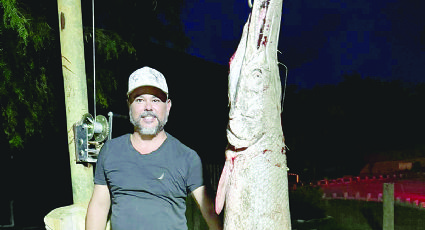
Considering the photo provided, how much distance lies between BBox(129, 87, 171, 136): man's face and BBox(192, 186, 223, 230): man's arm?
1.48 feet

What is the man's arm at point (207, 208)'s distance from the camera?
84.4 inches

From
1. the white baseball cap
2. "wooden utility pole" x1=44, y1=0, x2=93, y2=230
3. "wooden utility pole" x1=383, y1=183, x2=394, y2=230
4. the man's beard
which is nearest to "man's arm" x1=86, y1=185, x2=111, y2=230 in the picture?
the man's beard

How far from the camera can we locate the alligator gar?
1.72 m

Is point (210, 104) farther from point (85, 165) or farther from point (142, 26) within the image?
point (85, 165)

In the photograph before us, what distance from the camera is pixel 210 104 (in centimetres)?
1020

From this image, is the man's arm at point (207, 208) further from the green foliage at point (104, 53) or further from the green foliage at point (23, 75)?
the green foliage at point (104, 53)

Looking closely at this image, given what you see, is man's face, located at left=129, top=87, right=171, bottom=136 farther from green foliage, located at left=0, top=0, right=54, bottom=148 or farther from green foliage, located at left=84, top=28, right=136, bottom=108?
green foliage, located at left=84, top=28, right=136, bottom=108

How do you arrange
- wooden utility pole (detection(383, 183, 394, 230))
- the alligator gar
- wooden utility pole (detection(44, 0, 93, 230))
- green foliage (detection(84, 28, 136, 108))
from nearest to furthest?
the alligator gar, wooden utility pole (detection(44, 0, 93, 230)), green foliage (detection(84, 28, 136, 108)), wooden utility pole (detection(383, 183, 394, 230))

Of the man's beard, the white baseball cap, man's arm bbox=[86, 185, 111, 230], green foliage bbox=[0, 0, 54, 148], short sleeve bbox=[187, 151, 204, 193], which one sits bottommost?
man's arm bbox=[86, 185, 111, 230]

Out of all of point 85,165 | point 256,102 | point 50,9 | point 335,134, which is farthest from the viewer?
point 335,134

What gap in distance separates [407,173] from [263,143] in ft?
53.7

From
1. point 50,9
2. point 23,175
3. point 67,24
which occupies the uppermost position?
point 50,9

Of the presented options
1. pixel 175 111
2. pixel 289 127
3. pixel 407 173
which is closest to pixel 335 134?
pixel 407 173

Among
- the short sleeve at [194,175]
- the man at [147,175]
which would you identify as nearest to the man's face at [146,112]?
the man at [147,175]
